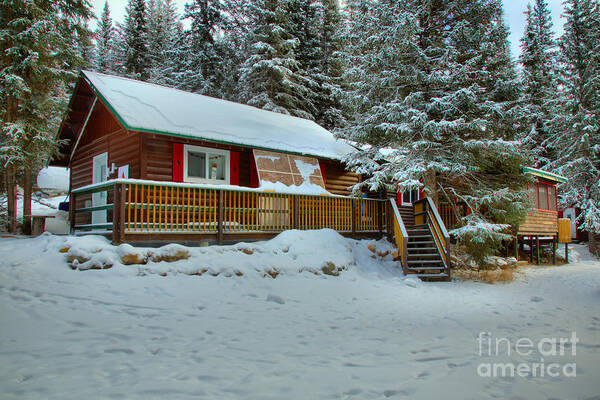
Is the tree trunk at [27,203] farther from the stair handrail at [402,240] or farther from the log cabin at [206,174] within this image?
the stair handrail at [402,240]

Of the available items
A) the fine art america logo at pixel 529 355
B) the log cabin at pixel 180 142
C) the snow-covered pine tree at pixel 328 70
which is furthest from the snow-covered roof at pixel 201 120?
the snow-covered pine tree at pixel 328 70

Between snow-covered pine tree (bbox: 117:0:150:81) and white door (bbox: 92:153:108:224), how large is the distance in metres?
24.9

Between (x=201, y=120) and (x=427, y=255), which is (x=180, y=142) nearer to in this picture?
(x=201, y=120)

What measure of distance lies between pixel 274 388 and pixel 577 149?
2809cm

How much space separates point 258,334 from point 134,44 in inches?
1572

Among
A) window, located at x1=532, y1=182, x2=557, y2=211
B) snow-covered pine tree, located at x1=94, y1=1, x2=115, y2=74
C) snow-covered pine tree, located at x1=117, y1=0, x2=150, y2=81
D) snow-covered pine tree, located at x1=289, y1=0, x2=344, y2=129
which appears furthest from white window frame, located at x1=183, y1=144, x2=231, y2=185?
snow-covered pine tree, located at x1=94, y1=1, x2=115, y2=74

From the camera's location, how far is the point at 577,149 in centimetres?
2456

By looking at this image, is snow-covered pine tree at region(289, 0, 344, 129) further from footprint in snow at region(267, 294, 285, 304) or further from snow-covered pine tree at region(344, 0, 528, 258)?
footprint in snow at region(267, 294, 285, 304)

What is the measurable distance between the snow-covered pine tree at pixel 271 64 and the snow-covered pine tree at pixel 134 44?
15.2m

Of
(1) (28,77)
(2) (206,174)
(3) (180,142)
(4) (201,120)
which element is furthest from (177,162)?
(1) (28,77)

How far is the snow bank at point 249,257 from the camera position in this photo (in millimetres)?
7531

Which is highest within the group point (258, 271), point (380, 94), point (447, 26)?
point (447, 26)

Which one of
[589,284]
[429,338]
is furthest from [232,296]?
[589,284]

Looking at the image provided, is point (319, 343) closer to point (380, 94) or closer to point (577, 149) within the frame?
point (380, 94)
